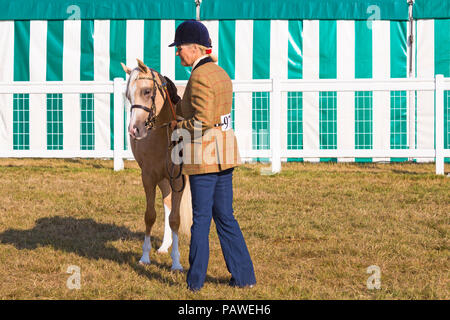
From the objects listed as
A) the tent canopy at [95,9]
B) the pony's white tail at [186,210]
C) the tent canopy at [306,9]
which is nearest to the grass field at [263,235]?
the pony's white tail at [186,210]

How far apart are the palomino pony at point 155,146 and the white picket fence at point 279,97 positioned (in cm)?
575

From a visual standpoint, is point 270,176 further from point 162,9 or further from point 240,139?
point 162,9

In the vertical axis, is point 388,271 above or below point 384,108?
below

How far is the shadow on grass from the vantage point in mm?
5969

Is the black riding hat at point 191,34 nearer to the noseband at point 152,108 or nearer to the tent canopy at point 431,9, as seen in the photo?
the noseband at point 152,108

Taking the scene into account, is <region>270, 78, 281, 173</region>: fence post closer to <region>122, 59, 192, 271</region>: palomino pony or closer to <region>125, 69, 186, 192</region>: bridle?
<region>122, 59, 192, 271</region>: palomino pony

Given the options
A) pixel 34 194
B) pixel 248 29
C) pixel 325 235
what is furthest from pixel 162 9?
pixel 325 235

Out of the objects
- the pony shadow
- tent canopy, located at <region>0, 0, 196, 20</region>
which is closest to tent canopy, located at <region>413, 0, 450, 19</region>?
tent canopy, located at <region>0, 0, 196, 20</region>

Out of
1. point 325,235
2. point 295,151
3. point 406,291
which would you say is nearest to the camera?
point 406,291

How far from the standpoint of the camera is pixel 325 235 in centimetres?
687

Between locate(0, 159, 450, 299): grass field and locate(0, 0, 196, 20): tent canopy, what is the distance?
4.15 metres

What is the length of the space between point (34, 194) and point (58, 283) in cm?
471

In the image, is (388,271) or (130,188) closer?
(388,271)
